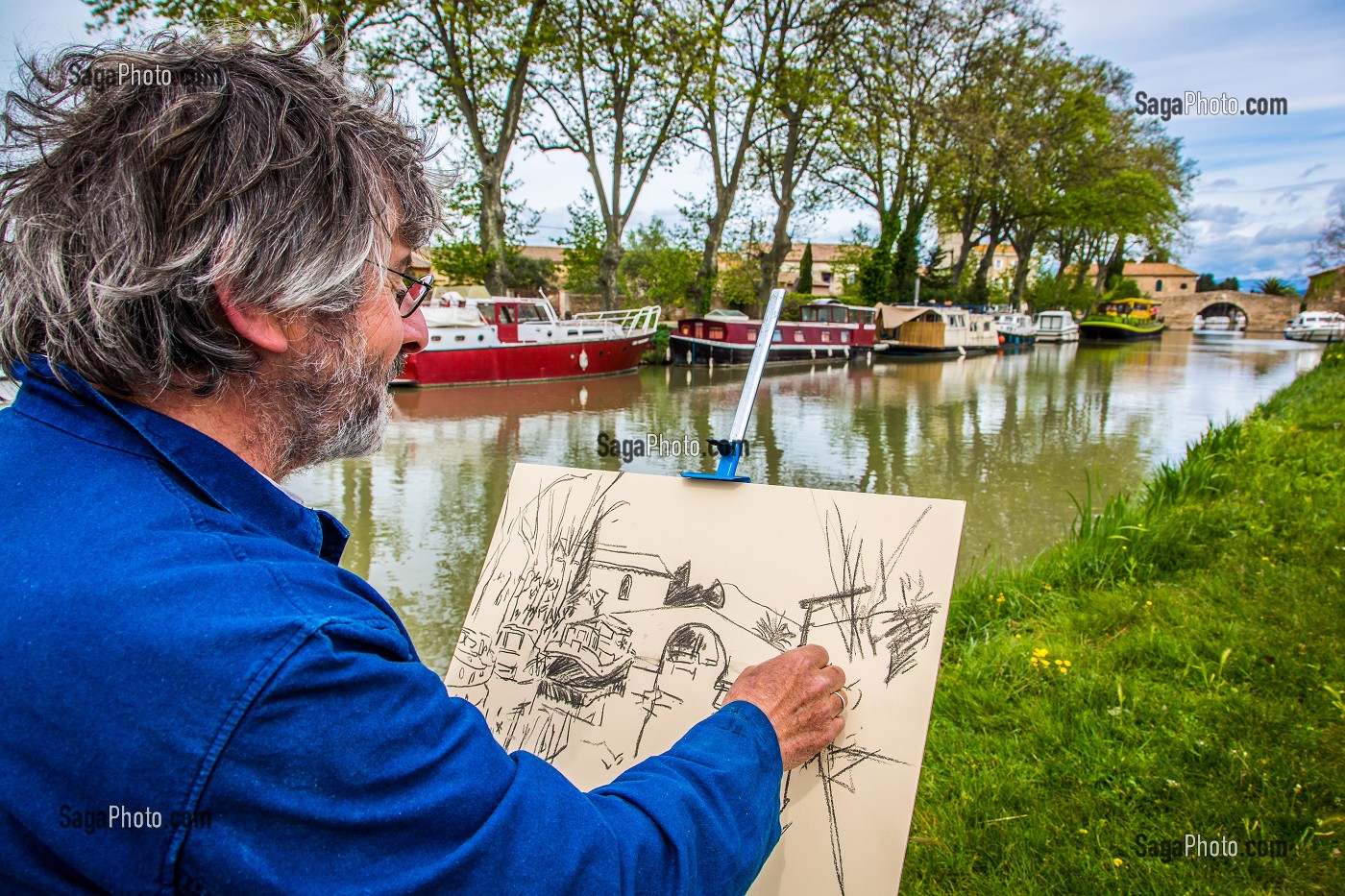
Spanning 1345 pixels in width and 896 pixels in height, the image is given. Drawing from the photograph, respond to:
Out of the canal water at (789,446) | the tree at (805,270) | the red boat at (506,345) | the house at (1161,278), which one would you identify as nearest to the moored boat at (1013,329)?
the tree at (805,270)

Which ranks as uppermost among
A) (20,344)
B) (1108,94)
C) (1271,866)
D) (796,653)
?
(1108,94)

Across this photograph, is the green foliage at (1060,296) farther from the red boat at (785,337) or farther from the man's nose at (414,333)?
the man's nose at (414,333)

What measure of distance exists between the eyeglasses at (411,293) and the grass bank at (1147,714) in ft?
5.78

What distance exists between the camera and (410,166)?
3.51 ft

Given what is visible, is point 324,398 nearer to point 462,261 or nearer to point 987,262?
point 462,261

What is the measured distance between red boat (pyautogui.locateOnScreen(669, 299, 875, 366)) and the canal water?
5.84 feet

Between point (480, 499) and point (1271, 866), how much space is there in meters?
5.31

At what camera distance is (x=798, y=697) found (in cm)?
126

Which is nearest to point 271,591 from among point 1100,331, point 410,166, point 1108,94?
point 410,166

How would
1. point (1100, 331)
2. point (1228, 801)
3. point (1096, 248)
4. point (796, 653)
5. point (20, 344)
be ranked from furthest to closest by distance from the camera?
point (1096, 248)
point (1100, 331)
point (1228, 801)
point (796, 653)
point (20, 344)

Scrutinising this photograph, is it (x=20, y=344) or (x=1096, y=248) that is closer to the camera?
(x=20, y=344)

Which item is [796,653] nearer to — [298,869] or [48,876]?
[298,869]

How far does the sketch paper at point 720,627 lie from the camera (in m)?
1.35

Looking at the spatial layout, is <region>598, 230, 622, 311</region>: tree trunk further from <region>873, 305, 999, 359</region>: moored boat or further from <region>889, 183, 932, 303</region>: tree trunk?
<region>889, 183, 932, 303</region>: tree trunk
